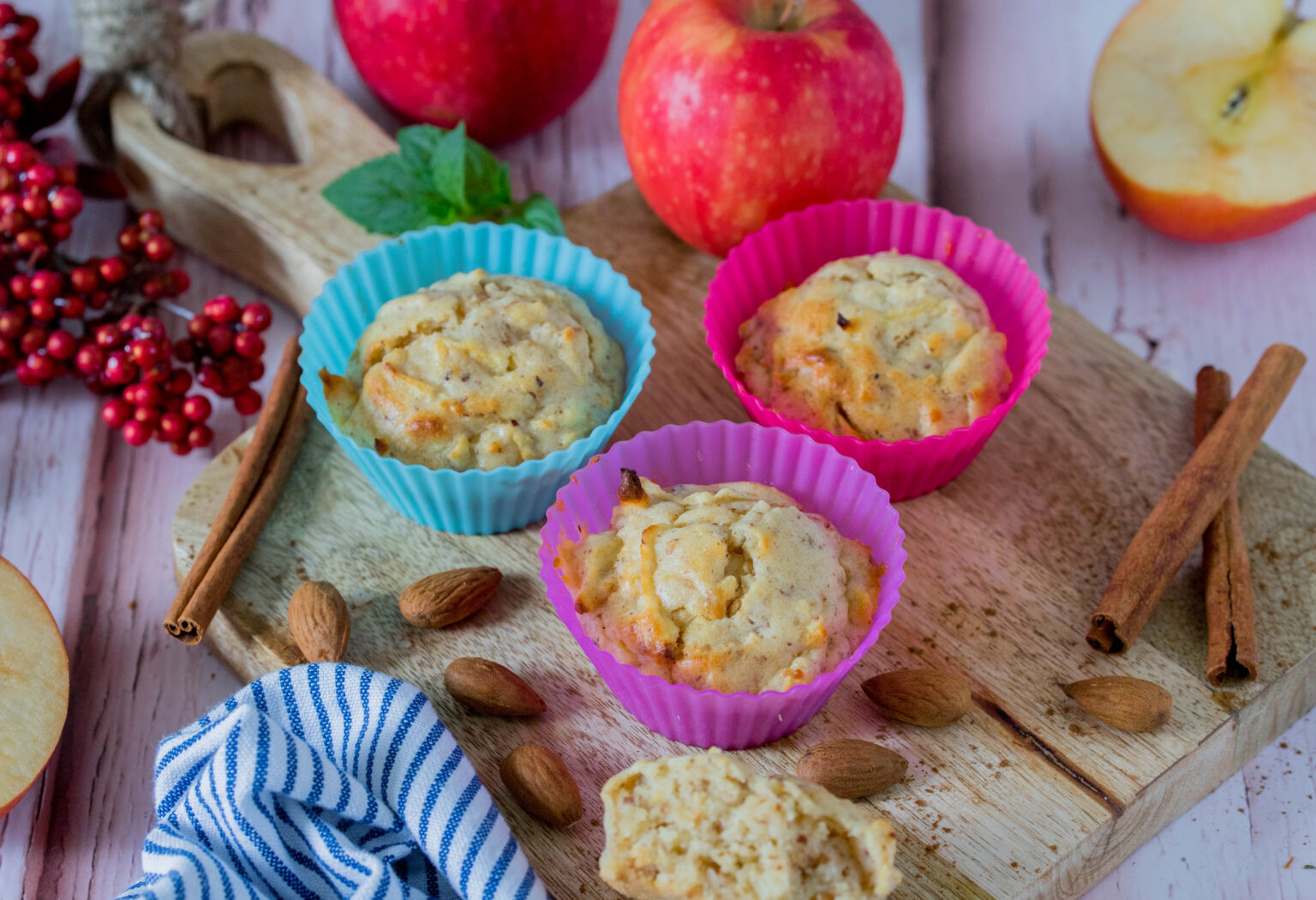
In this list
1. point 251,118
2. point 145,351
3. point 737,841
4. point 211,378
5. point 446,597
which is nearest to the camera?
point 737,841

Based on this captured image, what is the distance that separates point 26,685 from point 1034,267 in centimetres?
269

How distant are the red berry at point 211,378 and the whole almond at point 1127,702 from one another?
203cm

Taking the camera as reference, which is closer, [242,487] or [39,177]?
[242,487]

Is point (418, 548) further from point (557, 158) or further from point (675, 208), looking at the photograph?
point (557, 158)

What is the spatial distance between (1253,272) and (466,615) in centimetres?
239

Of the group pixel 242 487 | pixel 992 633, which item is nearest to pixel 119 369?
pixel 242 487

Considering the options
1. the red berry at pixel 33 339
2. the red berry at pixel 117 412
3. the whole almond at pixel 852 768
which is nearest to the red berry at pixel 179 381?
the red berry at pixel 117 412

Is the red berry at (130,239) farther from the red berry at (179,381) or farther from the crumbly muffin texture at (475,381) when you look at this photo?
the crumbly muffin texture at (475,381)

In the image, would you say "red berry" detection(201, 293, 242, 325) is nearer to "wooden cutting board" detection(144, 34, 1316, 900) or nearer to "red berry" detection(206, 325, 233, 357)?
"red berry" detection(206, 325, 233, 357)

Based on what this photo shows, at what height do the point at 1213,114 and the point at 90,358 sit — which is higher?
the point at 1213,114

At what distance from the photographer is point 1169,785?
2383 millimetres

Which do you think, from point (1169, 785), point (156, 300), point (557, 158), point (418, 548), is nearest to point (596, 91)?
point (557, 158)

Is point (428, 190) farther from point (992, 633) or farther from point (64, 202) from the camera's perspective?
point (992, 633)

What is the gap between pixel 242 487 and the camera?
2.69m
